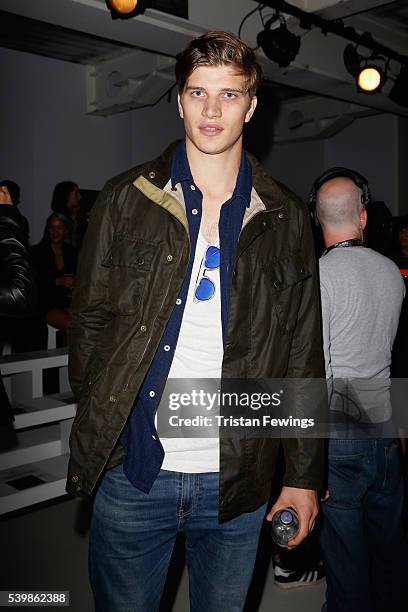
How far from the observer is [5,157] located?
7867 mm

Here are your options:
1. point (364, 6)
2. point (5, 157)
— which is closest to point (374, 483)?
point (364, 6)

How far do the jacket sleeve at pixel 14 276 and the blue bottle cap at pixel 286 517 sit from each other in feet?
3.46

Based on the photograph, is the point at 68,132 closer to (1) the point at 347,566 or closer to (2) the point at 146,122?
(2) the point at 146,122

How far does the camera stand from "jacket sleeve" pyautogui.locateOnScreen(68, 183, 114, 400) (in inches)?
61.0

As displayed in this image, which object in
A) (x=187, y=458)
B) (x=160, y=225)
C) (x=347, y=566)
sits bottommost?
(x=347, y=566)

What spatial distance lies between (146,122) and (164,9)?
4.16m

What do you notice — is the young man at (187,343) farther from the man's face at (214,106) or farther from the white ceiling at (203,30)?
the white ceiling at (203,30)

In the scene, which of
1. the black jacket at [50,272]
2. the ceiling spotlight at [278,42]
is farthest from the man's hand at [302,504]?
the ceiling spotlight at [278,42]

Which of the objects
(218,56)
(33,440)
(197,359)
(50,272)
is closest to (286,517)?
(197,359)

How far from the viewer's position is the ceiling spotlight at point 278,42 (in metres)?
6.04

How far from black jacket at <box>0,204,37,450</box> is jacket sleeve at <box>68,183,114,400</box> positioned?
0.46 m

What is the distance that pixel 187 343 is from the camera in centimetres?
152

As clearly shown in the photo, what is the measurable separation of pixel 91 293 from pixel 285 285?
0.51 m

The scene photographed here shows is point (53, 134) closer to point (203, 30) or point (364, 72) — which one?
point (203, 30)
